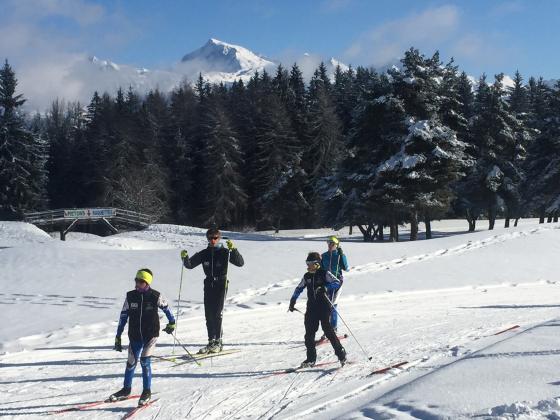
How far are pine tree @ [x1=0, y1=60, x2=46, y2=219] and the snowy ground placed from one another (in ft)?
82.1

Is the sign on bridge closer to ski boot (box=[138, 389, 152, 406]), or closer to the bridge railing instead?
the bridge railing

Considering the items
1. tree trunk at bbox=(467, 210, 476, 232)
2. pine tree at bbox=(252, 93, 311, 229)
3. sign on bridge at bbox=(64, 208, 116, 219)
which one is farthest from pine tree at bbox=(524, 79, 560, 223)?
sign on bridge at bbox=(64, 208, 116, 219)

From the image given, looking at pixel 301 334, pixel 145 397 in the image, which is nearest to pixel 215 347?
pixel 301 334

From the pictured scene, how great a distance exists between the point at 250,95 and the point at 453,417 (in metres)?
69.2

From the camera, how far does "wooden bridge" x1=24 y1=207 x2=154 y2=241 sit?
3478 cm

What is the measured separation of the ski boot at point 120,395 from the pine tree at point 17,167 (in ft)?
141

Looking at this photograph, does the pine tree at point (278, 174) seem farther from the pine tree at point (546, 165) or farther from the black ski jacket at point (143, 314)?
the black ski jacket at point (143, 314)

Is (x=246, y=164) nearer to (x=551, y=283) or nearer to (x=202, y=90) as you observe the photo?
(x=202, y=90)

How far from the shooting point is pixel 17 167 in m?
47.4

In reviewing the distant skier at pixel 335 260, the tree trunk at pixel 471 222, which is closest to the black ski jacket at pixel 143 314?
the distant skier at pixel 335 260

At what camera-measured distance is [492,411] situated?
525 cm

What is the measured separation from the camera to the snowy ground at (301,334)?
6438mm

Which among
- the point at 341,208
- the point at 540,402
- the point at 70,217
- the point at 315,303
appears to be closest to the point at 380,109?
the point at 341,208

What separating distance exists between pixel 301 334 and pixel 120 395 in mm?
4990
